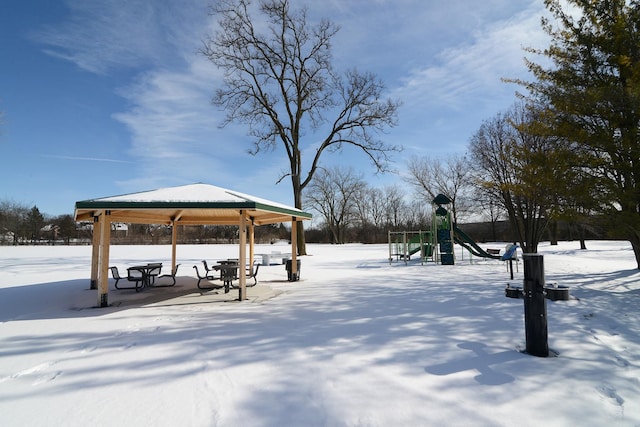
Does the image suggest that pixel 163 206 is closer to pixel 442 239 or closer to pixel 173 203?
pixel 173 203

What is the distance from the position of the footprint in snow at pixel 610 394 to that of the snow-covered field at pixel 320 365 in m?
0.02

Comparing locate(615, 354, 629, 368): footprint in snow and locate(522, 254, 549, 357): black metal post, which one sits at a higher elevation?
locate(522, 254, 549, 357): black metal post

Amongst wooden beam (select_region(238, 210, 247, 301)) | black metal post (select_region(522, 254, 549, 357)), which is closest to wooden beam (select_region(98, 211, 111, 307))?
wooden beam (select_region(238, 210, 247, 301))

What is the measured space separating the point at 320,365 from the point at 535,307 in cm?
281

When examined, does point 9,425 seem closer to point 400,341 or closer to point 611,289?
point 400,341

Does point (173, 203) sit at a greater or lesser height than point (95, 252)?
greater

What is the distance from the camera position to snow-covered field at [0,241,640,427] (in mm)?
3018

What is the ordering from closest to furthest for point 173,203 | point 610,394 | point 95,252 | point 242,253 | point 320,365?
1. point 610,394
2. point 320,365
3. point 173,203
4. point 242,253
5. point 95,252

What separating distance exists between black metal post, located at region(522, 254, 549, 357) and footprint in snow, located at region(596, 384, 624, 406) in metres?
0.80

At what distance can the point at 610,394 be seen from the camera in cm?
332

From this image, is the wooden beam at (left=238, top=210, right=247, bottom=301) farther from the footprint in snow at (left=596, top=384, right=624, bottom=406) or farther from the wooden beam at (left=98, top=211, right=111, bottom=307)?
the footprint in snow at (left=596, top=384, right=624, bottom=406)

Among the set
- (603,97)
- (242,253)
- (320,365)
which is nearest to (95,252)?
(242,253)

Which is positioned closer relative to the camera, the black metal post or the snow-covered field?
the snow-covered field

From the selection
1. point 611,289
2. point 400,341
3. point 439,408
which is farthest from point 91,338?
point 611,289
